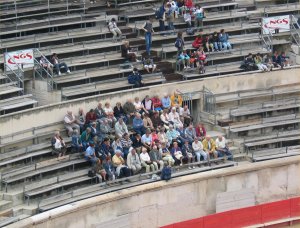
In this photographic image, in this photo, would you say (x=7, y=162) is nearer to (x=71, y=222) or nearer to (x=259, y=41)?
(x=71, y=222)

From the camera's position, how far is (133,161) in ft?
114

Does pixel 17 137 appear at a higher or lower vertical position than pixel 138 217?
higher

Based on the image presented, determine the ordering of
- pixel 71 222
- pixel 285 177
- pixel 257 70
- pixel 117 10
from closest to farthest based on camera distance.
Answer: pixel 71 222 < pixel 285 177 < pixel 257 70 < pixel 117 10

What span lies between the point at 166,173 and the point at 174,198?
3.08ft

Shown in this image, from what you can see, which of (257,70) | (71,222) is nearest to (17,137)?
(71,222)

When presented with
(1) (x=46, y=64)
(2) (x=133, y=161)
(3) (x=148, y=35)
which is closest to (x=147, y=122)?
(2) (x=133, y=161)

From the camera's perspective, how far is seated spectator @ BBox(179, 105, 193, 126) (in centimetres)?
3784

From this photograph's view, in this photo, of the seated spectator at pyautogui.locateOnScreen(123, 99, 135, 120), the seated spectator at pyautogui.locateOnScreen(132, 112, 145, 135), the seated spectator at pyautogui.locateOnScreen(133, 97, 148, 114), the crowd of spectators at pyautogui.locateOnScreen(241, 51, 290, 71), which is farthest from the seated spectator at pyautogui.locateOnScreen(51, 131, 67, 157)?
the crowd of spectators at pyautogui.locateOnScreen(241, 51, 290, 71)

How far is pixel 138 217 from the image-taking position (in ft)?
114

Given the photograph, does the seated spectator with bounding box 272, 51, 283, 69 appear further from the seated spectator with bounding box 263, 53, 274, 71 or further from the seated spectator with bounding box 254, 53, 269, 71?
the seated spectator with bounding box 254, 53, 269, 71

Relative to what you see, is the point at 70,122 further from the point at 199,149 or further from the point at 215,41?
the point at 215,41

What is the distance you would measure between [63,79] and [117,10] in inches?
283

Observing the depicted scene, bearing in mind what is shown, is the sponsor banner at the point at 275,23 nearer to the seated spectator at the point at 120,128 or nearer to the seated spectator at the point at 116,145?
the seated spectator at the point at 120,128

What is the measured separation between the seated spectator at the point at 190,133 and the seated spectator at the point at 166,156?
1109 millimetres
